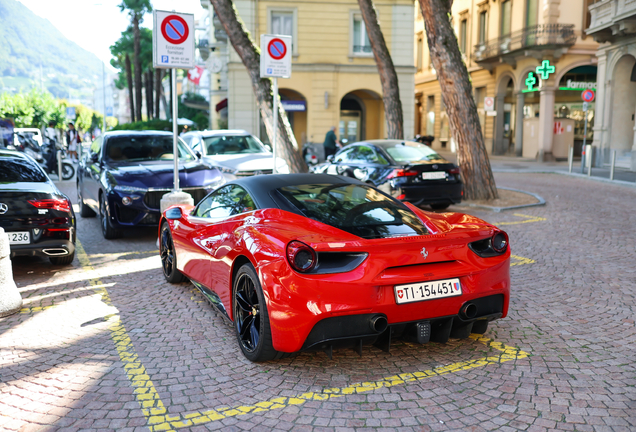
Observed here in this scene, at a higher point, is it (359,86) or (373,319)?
(359,86)

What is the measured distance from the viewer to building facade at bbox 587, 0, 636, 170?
2305 centimetres

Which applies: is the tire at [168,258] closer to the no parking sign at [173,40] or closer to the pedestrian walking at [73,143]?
the no parking sign at [173,40]

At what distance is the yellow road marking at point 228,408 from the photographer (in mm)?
3377

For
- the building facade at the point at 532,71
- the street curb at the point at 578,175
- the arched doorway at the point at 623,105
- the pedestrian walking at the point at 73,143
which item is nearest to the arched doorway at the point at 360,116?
the building facade at the point at 532,71

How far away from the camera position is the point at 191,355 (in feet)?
14.3

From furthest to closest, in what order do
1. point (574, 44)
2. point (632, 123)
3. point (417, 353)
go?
point (574, 44) < point (632, 123) < point (417, 353)

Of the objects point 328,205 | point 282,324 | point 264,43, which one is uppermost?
point 264,43

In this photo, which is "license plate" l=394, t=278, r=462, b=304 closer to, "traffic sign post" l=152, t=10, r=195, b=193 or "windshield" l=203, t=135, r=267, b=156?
"traffic sign post" l=152, t=10, r=195, b=193

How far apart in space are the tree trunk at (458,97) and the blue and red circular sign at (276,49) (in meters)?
3.79

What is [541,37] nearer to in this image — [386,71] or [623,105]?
[623,105]

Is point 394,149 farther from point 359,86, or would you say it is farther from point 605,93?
point 359,86

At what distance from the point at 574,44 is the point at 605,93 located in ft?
25.0

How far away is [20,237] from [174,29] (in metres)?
3.71

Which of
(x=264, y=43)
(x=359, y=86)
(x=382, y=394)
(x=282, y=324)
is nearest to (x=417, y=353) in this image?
(x=382, y=394)
